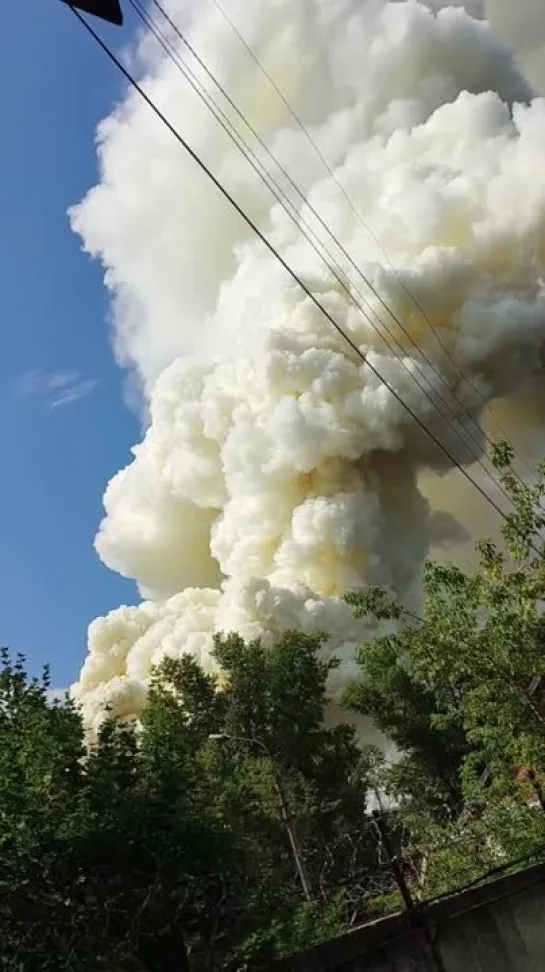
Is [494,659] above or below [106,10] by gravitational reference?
below

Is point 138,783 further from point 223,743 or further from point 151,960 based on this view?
point 223,743

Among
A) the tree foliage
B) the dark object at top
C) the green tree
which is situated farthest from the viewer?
the green tree

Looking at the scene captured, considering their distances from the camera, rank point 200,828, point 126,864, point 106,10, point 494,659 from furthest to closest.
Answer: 1. point 494,659
2. point 200,828
3. point 126,864
4. point 106,10

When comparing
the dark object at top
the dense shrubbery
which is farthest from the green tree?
the dark object at top

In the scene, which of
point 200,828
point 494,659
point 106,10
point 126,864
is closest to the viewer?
point 106,10

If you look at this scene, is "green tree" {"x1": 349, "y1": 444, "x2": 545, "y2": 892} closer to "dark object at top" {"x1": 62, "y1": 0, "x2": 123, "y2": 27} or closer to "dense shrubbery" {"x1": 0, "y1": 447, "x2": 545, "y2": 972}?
"dense shrubbery" {"x1": 0, "y1": 447, "x2": 545, "y2": 972}

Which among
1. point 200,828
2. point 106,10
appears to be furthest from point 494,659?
point 106,10

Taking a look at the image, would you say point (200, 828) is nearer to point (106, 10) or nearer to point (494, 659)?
point (494, 659)

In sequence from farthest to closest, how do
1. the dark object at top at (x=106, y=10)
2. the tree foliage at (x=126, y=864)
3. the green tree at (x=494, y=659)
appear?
the green tree at (x=494, y=659) < the tree foliage at (x=126, y=864) < the dark object at top at (x=106, y=10)

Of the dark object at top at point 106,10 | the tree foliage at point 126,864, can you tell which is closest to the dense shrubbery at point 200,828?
the tree foliage at point 126,864

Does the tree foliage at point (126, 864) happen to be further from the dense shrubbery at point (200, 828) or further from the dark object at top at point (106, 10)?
the dark object at top at point (106, 10)

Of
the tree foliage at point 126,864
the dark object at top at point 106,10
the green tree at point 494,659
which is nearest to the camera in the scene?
the dark object at top at point 106,10

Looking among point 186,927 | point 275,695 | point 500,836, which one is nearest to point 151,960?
point 186,927

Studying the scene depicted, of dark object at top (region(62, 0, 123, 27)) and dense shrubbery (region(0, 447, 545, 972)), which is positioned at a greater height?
dark object at top (region(62, 0, 123, 27))
